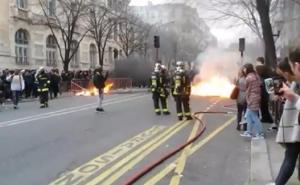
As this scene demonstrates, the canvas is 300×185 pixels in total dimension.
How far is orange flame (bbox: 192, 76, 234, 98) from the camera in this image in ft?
114

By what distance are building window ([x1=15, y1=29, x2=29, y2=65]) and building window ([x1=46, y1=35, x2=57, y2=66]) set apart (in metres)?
3.45

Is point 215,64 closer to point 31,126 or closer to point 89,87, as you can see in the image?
point 89,87

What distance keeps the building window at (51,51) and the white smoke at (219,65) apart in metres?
→ 13.1

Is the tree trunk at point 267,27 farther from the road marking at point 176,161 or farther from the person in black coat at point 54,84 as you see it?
the person in black coat at point 54,84

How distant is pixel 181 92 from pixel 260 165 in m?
7.73

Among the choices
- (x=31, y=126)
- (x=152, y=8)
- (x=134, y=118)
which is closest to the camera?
(x=31, y=126)

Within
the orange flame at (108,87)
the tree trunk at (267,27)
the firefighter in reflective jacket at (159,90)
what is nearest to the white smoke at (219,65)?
the orange flame at (108,87)

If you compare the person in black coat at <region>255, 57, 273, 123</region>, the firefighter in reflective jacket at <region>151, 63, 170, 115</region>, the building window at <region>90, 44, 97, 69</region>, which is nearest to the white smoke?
the firefighter in reflective jacket at <region>151, 63, 170, 115</region>

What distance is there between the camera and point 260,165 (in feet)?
28.9

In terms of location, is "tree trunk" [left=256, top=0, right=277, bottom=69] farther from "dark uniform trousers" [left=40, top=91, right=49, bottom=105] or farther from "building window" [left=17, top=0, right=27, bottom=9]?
"building window" [left=17, top=0, right=27, bottom=9]

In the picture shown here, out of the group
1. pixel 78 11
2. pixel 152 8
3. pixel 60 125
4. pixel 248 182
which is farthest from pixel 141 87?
pixel 152 8

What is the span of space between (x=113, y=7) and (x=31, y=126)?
47357mm

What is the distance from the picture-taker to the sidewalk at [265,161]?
7.79 metres

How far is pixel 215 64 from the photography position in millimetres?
40500
